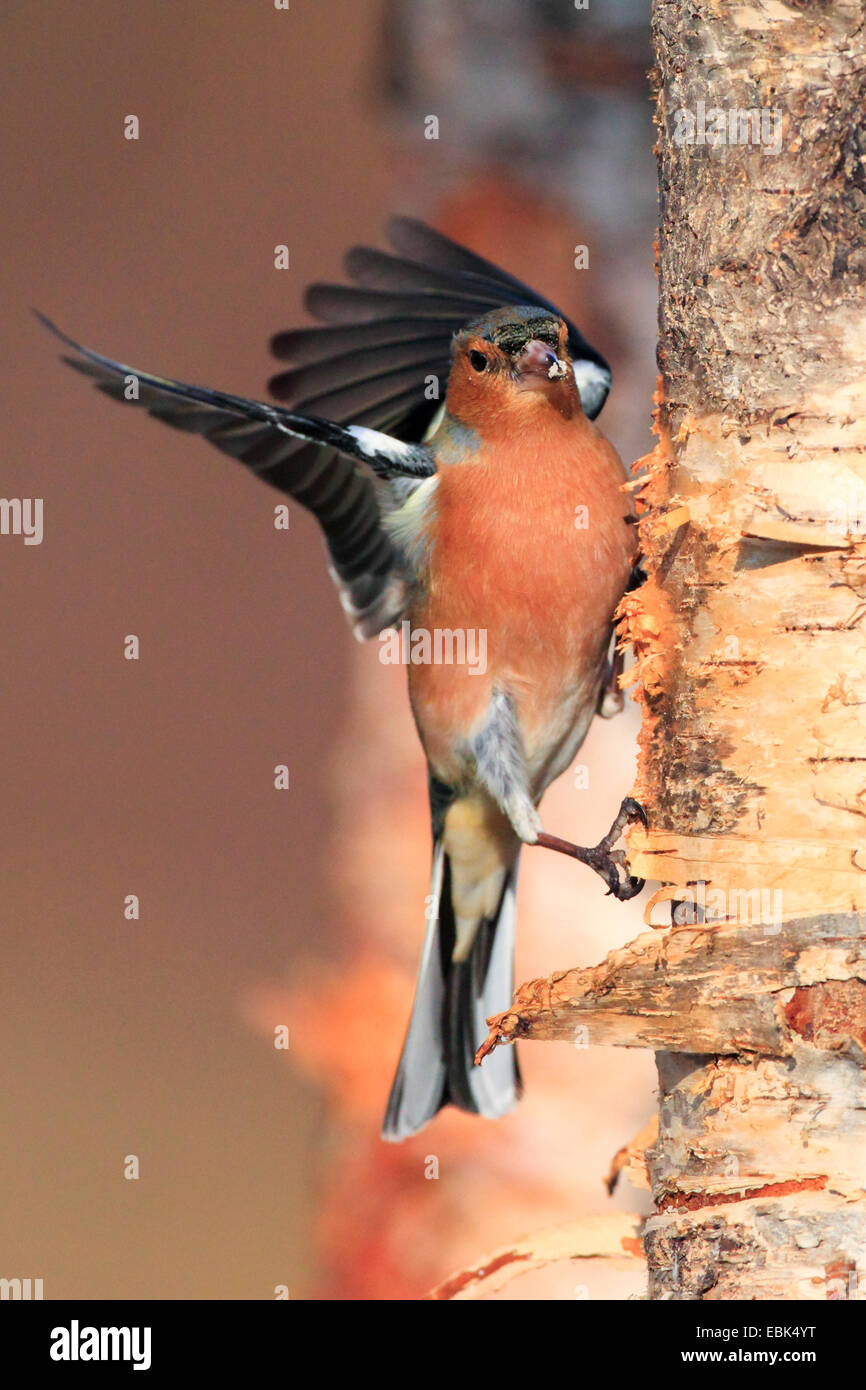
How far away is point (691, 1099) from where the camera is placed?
76.3 inches

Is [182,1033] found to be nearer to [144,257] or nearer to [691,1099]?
[144,257]

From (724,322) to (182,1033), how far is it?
4.00 m

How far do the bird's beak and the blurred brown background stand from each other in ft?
5.79

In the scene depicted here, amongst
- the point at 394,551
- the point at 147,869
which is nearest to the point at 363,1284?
the point at 147,869

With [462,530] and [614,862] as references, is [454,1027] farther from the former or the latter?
[462,530]

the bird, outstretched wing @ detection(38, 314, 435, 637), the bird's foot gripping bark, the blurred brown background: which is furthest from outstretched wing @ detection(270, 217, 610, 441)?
the blurred brown background

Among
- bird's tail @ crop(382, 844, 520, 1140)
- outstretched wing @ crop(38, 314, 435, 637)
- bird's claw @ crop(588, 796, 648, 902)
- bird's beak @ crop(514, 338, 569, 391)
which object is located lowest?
bird's tail @ crop(382, 844, 520, 1140)

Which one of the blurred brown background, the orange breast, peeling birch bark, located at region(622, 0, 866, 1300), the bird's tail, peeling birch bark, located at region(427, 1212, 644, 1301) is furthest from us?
the blurred brown background

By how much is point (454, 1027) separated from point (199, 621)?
2759 mm

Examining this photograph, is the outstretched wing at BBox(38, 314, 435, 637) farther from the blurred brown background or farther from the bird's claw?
the blurred brown background

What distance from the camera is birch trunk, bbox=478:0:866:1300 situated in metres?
1.82

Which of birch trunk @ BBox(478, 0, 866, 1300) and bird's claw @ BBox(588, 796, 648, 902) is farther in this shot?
bird's claw @ BBox(588, 796, 648, 902)

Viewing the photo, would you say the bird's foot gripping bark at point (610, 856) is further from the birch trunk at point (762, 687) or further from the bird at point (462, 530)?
the birch trunk at point (762, 687)

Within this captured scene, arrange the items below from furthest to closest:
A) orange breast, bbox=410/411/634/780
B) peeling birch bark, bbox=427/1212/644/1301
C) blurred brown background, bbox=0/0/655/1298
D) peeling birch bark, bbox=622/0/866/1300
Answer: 1. blurred brown background, bbox=0/0/655/1298
2. orange breast, bbox=410/411/634/780
3. peeling birch bark, bbox=427/1212/644/1301
4. peeling birch bark, bbox=622/0/866/1300
